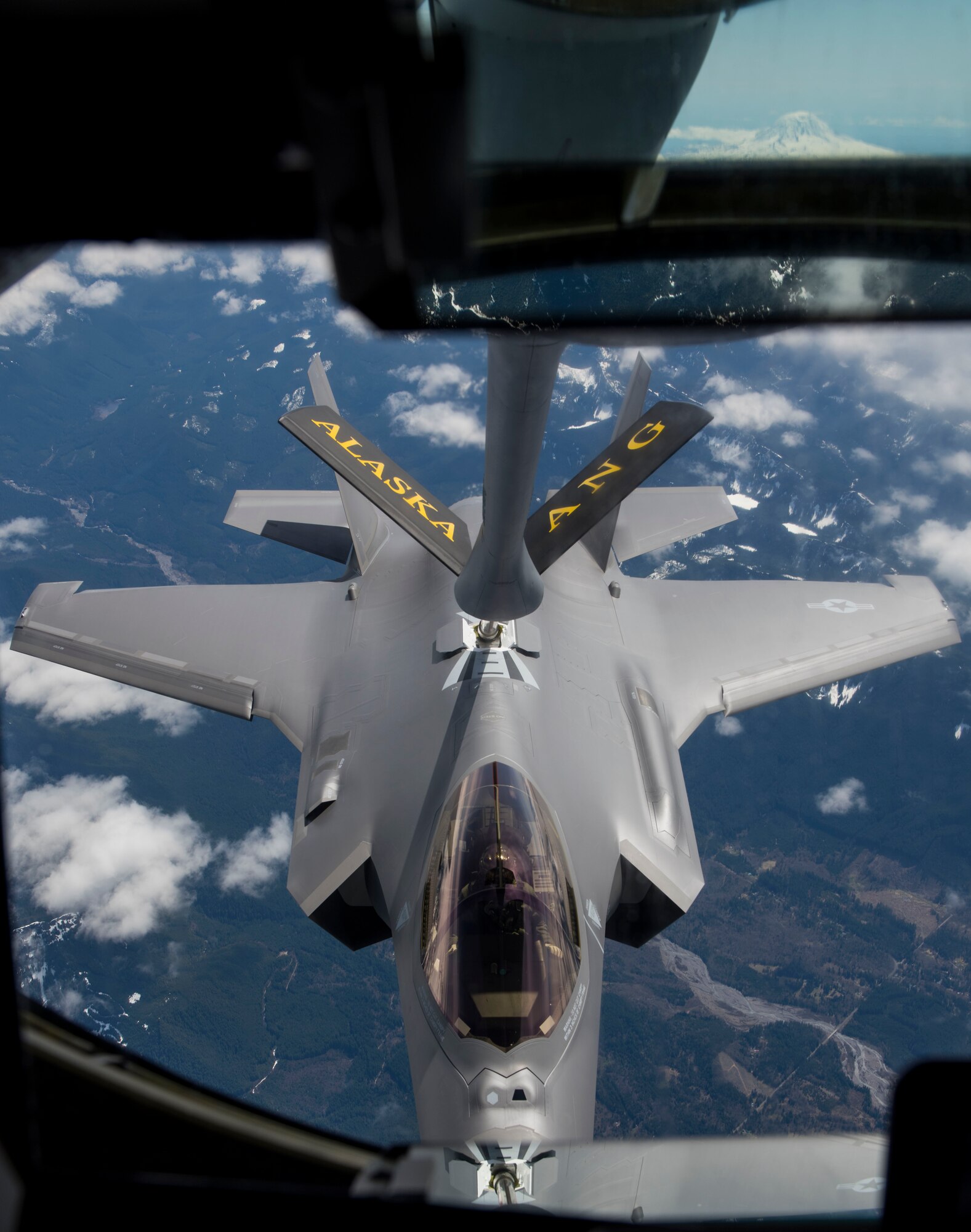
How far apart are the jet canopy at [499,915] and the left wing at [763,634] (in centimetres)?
356

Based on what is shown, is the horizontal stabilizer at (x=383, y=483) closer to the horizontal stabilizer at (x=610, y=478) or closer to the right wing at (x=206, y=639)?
the horizontal stabilizer at (x=610, y=478)

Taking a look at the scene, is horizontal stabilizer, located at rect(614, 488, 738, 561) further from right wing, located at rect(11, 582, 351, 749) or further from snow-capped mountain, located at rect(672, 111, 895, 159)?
snow-capped mountain, located at rect(672, 111, 895, 159)

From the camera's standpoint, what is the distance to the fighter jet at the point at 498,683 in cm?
480

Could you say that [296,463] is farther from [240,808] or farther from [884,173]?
[884,173]

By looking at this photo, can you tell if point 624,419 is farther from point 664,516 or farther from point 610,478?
point 610,478

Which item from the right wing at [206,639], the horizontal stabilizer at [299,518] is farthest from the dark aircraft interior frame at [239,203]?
the horizontal stabilizer at [299,518]

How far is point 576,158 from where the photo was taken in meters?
1.39

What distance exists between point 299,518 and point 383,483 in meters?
3.84

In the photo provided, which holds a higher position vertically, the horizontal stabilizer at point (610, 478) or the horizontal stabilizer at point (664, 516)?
the horizontal stabilizer at point (610, 478)

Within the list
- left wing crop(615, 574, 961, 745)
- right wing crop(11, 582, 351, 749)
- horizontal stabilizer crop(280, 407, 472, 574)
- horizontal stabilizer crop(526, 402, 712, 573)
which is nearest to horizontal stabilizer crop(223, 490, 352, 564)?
right wing crop(11, 582, 351, 749)

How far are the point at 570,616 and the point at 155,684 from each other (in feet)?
15.9

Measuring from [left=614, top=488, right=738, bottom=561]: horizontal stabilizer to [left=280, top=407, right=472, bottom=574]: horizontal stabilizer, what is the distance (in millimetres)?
3967

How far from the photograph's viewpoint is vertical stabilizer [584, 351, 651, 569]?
9844mm

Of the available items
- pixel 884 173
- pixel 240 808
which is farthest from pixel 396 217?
pixel 240 808
